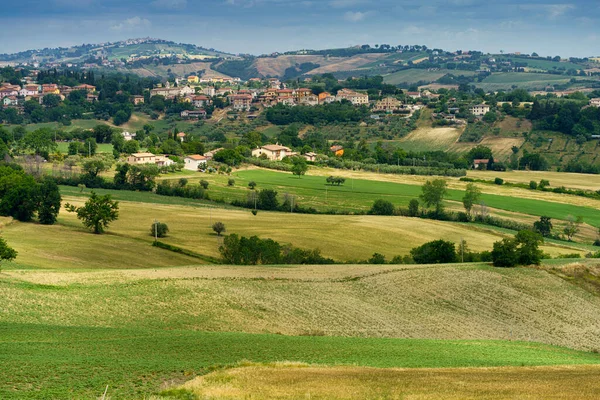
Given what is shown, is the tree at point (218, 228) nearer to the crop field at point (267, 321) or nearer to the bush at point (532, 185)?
the crop field at point (267, 321)

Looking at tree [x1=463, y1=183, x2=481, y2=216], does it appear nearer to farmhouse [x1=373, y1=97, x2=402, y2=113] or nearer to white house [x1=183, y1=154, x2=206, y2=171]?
white house [x1=183, y1=154, x2=206, y2=171]

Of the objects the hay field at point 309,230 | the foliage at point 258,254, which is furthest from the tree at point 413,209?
the foliage at point 258,254

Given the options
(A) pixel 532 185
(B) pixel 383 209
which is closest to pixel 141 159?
(B) pixel 383 209

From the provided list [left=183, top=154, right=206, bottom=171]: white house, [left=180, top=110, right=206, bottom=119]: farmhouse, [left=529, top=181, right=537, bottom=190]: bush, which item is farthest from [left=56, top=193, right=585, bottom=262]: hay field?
[left=180, top=110, right=206, bottom=119]: farmhouse

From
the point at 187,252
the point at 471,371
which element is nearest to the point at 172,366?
the point at 471,371

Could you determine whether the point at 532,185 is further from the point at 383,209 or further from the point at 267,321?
the point at 267,321

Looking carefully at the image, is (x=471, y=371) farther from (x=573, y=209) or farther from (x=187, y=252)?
(x=573, y=209)
